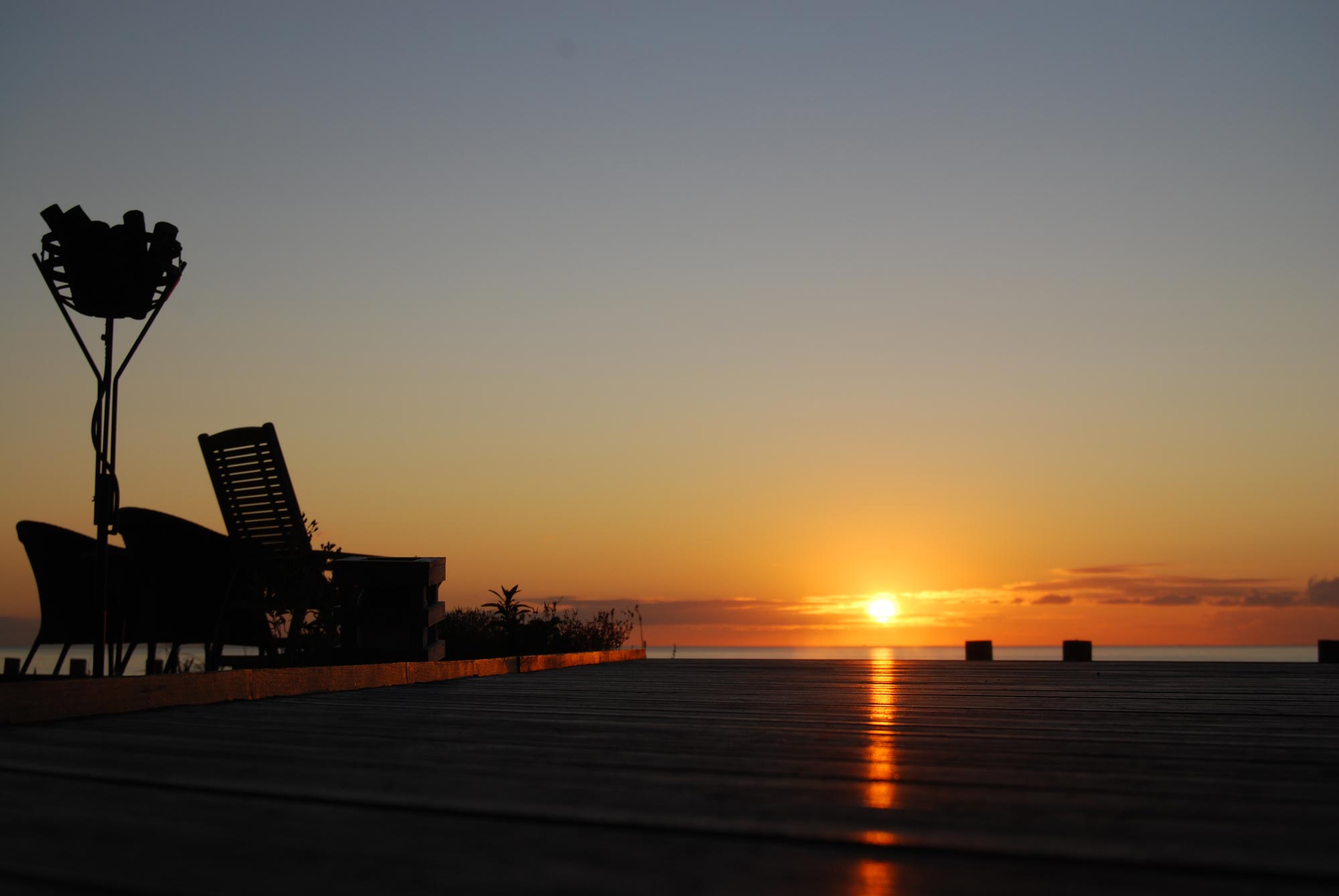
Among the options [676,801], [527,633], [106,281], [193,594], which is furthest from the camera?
[527,633]

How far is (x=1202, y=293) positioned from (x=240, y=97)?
1383 cm

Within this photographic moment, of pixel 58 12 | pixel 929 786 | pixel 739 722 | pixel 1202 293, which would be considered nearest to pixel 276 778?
pixel 929 786

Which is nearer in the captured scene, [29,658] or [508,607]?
[29,658]

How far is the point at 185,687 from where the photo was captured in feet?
14.0

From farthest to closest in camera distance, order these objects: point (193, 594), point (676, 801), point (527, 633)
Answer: point (527, 633), point (193, 594), point (676, 801)

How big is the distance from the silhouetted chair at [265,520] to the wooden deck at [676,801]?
2.96 m

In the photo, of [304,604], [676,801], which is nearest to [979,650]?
[304,604]

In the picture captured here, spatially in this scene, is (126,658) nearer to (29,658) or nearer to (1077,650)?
(29,658)

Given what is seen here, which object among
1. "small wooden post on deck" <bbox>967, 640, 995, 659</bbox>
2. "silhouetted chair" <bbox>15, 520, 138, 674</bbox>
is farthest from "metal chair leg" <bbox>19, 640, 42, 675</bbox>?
"small wooden post on deck" <bbox>967, 640, 995, 659</bbox>

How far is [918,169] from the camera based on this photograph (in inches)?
530

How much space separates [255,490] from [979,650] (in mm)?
7503

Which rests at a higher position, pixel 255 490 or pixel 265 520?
pixel 255 490

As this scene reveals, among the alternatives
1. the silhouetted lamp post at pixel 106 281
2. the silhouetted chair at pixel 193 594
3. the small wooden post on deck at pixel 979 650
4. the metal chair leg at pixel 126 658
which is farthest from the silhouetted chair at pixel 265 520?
the small wooden post on deck at pixel 979 650

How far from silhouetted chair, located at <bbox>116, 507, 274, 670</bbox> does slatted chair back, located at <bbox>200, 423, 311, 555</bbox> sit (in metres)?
0.19
